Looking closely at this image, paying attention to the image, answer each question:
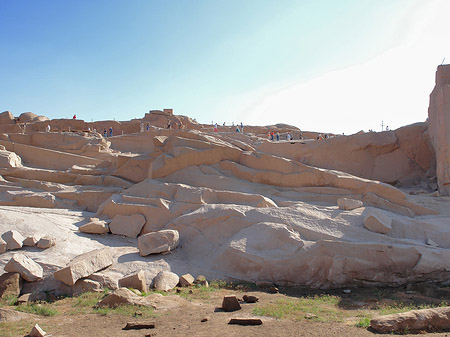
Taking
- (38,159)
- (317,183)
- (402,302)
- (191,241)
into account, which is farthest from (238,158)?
(38,159)

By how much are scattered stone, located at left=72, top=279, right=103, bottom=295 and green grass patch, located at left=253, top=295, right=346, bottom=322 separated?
2.87m

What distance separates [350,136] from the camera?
14.7m

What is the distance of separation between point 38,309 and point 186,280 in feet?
7.93

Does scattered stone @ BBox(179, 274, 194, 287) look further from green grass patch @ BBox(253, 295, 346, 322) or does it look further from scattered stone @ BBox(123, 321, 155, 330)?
scattered stone @ BBox(123, 321, 155, 330)

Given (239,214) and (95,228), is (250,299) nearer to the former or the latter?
(239,214)

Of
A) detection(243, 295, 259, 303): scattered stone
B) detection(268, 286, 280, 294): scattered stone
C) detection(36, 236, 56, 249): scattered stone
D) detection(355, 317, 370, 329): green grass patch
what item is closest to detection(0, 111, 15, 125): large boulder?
detection(36, 236, 56, 249): scattered stone

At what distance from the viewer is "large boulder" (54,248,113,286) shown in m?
6.69

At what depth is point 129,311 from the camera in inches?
218

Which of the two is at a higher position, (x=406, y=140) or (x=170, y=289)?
(x=406, y=140)

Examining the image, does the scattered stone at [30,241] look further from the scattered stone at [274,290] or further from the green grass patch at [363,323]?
the green grass patch at [363,323]

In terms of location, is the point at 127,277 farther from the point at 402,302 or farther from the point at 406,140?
the point at 406,140

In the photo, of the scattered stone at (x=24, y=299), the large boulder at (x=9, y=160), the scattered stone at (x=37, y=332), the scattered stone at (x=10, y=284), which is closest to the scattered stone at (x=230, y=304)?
the scattered stone at (x=37, y=332)

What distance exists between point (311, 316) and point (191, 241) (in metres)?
4.05

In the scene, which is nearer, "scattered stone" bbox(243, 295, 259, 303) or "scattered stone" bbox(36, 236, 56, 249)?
"scattered stone" bbox(243, 295, 259, 303)
